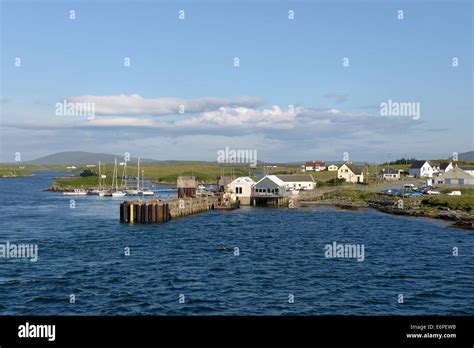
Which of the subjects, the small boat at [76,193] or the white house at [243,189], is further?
the small boat at [76,193]

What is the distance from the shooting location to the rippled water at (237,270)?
106 ft

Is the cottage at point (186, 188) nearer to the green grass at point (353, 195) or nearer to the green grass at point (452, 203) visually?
the green grass at point (353, 195)

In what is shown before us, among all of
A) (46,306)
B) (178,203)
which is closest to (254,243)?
(46,306)

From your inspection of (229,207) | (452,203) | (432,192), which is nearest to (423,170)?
(432,192)

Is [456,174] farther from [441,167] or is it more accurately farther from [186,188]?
[186,188]

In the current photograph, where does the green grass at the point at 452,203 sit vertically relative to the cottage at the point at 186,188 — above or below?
below

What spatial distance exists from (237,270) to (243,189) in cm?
7386

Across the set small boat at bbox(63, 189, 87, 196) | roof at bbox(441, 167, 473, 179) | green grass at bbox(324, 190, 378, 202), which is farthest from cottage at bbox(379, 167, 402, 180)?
small boat at bbox(63, 189, 87, 196)

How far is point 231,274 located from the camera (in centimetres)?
4144

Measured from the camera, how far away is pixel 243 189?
116625 millimetres

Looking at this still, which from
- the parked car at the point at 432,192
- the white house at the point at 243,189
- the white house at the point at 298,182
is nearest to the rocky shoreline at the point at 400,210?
the parked car at the point at 432,192

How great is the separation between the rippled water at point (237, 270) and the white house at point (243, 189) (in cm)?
3947
